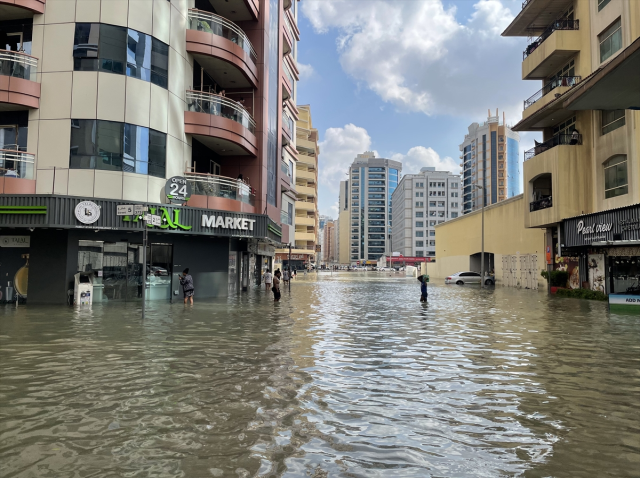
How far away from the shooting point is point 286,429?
597 centimetres

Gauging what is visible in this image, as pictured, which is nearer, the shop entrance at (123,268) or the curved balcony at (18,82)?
the curved balcony at (18,82)

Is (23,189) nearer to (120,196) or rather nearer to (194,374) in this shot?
(120,196)

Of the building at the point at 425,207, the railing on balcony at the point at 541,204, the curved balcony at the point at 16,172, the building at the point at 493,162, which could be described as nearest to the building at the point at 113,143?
the curved balcony at the point at 16,172

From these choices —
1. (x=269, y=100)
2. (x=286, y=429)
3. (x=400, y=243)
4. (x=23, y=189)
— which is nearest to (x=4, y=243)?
(x=23, y=189)

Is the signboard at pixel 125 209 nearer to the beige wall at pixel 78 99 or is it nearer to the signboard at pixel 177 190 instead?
the beige wall at pixel 78 99

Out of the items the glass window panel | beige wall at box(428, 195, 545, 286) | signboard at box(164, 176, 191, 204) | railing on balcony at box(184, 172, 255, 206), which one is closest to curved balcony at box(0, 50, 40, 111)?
the glass window panel

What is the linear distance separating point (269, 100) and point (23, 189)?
1638 centimetres

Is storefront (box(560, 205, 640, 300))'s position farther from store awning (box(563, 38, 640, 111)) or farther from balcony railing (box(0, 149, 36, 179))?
balcony railing (box(0, 149, 36, 179))

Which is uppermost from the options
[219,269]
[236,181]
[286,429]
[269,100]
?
[269,100]

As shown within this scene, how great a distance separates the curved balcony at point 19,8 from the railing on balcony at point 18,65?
196 cm

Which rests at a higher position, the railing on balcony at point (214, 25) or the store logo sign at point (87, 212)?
the railing on balcony at point (214, 25)

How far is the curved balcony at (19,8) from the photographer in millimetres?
20969

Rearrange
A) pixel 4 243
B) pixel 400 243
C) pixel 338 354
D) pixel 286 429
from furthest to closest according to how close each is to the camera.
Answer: pixel 400 243, pixel 4 243, pixel 338 354, pixel 286 429

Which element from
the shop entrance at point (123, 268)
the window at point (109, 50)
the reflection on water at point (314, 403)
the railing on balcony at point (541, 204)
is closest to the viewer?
the reflection on water at point (314, 403)
